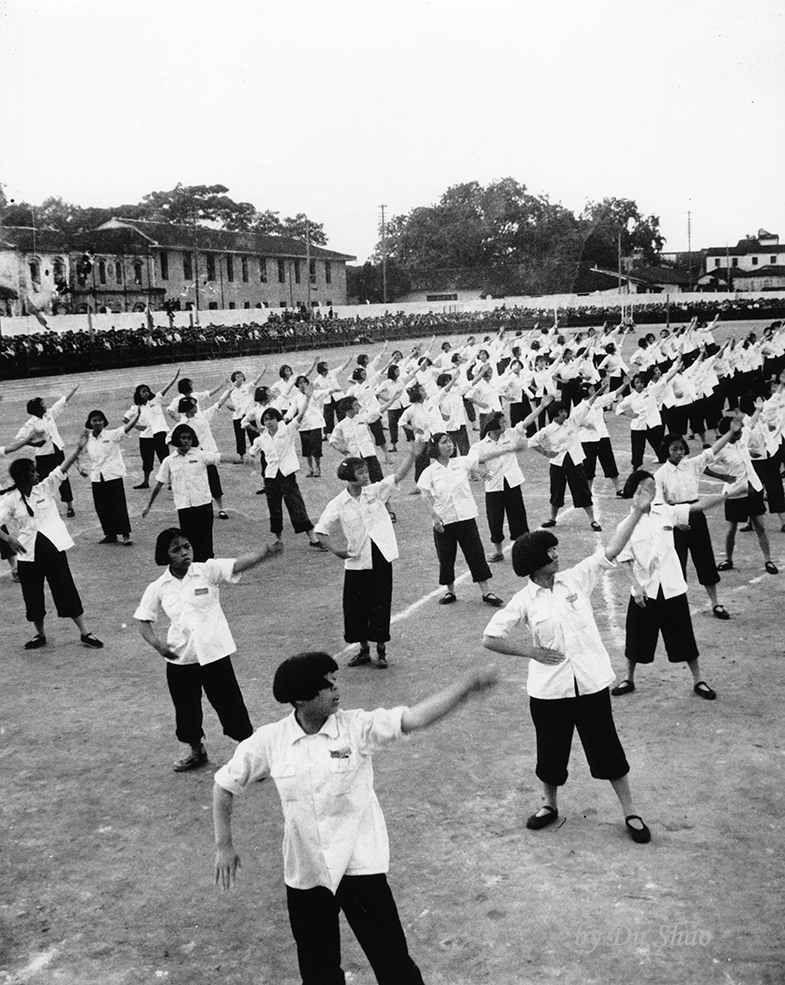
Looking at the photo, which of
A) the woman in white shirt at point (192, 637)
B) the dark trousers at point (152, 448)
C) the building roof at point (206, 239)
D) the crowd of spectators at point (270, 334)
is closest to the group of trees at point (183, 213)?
the building roof at point (206, 239)

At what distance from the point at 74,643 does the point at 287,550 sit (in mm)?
3651

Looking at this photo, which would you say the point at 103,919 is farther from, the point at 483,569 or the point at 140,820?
the point at 483,569

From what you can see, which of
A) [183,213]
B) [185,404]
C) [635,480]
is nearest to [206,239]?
[183,213]

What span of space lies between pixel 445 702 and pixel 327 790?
0.52 metres

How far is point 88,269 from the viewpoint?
51.4 meters

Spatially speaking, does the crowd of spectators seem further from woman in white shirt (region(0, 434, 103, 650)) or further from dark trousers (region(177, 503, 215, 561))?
woman in white shirt (region(0, 434, 103, 650))

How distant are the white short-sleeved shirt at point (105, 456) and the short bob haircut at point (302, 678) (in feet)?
30.2

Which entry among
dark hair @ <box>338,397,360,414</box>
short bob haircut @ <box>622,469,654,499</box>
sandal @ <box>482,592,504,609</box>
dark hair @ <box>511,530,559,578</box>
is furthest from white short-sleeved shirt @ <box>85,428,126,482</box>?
dark hair @ <box>511,530,559,578</box>

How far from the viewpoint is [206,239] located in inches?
2574

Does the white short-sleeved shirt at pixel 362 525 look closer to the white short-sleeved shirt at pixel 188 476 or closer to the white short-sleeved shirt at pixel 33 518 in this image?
the white short-sleeved shirt at pixel 33 518

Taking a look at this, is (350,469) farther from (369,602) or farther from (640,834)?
(640,834)

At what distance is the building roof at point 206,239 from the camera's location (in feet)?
202

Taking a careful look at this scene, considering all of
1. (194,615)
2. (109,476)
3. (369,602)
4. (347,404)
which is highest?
(347,404)

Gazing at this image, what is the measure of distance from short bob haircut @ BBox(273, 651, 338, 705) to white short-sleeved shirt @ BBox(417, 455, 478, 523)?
5.81m
